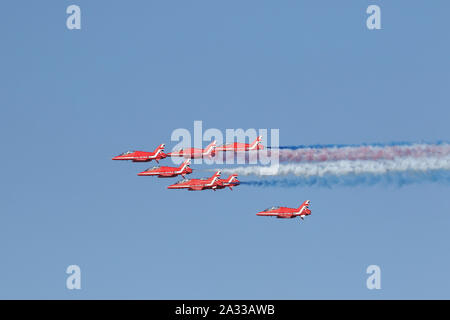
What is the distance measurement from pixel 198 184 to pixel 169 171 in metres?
3.75

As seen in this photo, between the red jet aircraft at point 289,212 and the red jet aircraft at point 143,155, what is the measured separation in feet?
36.1

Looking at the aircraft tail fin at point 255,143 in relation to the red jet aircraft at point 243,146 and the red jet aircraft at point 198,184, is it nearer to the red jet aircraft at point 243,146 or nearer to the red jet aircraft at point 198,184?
the red jet aircraft at point 243,146

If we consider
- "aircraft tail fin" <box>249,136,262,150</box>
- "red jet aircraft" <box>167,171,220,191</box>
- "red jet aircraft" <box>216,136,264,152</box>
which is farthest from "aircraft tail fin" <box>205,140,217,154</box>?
"aircraft tail fin" <box>249,136,262,150</box>

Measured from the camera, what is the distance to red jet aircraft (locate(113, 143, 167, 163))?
194m

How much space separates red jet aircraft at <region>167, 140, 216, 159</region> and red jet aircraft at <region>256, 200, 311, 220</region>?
7.61 meters

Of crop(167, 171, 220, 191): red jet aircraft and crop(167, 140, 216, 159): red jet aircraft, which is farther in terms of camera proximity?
crop(167, 140, 216, 159): red jet aircraft

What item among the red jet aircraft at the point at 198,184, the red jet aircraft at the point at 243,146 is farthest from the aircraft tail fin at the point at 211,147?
the red jet aircraft at the point at 198,184

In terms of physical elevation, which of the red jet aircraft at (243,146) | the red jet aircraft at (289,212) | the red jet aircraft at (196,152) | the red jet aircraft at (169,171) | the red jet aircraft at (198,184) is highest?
the red jet aircraft at (243,146)

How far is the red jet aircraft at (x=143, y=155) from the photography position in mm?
193750

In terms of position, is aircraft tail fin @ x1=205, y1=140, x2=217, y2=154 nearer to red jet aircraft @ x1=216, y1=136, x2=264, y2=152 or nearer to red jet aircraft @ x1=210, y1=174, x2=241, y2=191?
red jet aircraft @ x1=216, y1=136, x2=264, y2=152

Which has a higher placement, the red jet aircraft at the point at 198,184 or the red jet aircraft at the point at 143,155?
the red jet aircraft at the point at 143,155

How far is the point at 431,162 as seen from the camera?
178m
